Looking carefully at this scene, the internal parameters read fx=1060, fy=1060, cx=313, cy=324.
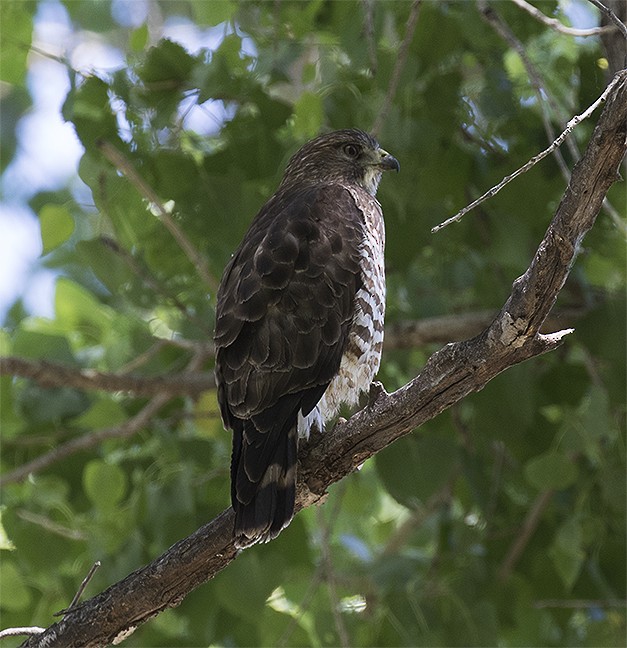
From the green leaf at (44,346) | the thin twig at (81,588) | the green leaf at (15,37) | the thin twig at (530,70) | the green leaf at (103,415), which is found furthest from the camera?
the green leaf at (44,346)

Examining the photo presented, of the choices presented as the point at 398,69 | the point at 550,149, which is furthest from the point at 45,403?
the point at 550,149

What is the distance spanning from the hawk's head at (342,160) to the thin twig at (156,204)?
451 mm

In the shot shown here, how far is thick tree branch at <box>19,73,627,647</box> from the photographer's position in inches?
92.3

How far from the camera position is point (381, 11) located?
4.09m

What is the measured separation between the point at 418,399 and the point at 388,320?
1951 millimetres

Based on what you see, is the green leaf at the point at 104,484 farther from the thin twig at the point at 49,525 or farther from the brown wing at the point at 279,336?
the brown wing at the point at 279,336

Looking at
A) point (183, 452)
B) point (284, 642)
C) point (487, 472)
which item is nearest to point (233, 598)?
point (284, 642)

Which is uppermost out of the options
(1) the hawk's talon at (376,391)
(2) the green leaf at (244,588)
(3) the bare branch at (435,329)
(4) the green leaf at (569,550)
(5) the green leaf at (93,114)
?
(5) the green leaf at (93,114)

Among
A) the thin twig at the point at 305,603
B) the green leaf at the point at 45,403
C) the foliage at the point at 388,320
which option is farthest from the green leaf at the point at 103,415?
the thin twig at the point at 305,603

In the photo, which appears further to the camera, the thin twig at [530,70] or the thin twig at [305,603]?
the thin twig at [305,603]

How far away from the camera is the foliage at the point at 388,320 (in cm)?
A: 396

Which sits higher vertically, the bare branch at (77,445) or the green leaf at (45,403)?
the green leaf at (45,403)

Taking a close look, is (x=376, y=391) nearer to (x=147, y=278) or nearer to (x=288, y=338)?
(x=288, y=338)

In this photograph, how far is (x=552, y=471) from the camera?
384 centimetres
